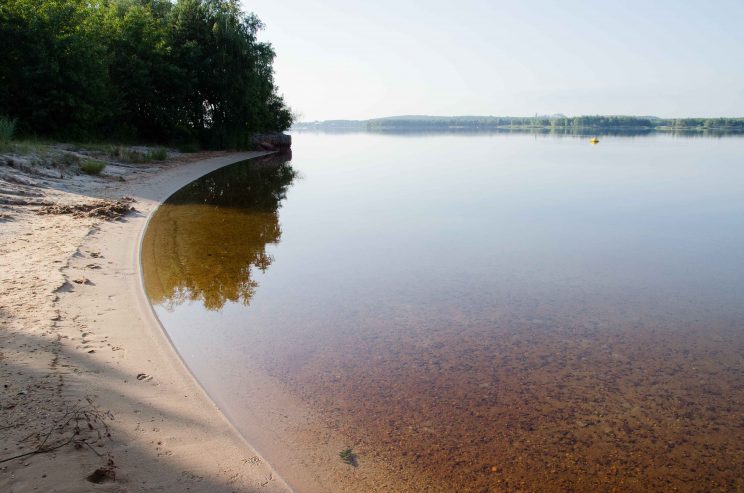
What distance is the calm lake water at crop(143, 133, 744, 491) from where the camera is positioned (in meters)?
4.16

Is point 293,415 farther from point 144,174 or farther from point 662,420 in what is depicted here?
point 144,174

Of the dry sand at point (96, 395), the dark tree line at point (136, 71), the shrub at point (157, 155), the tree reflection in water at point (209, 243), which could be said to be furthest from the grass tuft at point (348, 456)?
the shrub at point (157, 155)

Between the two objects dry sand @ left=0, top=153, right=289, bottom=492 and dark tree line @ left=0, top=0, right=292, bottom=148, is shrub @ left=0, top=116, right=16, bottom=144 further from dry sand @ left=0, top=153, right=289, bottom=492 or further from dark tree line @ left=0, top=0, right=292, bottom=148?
dry sand @ left=0, top=153, right=289, bottom=492

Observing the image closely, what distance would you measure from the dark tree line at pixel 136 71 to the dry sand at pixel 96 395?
18462mm

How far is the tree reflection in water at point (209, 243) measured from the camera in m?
7.95

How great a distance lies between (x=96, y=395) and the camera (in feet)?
13.6

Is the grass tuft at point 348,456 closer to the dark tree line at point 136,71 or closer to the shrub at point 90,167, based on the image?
the shrub at point 90,167

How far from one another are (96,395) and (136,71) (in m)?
30.0

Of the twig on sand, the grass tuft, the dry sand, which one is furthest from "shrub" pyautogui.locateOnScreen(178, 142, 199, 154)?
the grass tuft

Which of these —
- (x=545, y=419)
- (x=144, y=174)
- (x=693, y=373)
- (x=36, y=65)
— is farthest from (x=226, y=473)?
(x=36, y=65)

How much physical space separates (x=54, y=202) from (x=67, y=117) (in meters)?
14.4

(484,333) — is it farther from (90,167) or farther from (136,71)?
(136,71)

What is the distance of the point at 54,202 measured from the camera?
12047mm

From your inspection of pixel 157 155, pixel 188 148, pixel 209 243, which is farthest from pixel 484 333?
pixel 188 148
